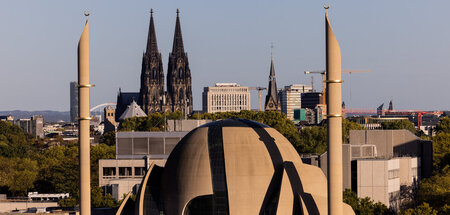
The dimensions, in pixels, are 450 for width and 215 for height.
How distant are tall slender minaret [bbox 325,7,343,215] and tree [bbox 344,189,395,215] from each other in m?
28.9

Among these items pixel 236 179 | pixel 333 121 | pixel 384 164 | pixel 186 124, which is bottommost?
pixel 384 164

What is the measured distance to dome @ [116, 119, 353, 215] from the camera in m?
57.3

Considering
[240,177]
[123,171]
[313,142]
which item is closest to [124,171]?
[123,171]

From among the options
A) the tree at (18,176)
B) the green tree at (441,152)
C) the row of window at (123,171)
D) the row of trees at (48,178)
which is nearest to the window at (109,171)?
the row of window at (123,171)

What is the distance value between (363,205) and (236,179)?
93.5 ft

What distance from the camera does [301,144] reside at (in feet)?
536

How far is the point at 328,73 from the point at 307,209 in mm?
Answer: 8426

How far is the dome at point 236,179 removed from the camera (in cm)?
5734

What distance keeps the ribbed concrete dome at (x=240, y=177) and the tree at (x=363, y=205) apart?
22879 millimetres

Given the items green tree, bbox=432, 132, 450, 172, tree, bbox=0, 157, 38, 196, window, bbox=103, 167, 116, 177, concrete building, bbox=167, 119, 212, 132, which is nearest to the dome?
window, bbox=103, 167, 116, 177

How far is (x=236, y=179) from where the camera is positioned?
5800 cm

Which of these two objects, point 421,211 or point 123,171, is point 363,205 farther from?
point 123,171

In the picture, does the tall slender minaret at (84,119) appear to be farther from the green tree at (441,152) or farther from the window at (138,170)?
the green tree at (441,152)

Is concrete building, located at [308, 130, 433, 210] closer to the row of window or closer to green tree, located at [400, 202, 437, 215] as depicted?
green tree, located at [400, 202, 437, 215]
